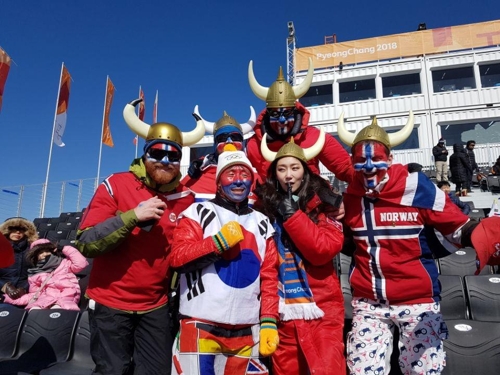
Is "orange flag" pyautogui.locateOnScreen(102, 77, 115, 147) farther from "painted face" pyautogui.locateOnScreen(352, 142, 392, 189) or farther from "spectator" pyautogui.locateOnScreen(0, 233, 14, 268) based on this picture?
"painted face" pyautogui.locateOnScreen(352, 142, 392, 189)

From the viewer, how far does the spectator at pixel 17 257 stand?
4.56 metres

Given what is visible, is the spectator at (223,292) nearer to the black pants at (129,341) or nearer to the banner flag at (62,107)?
the black pants at (129,341)

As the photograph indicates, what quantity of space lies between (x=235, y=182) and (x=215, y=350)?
36.7 inches

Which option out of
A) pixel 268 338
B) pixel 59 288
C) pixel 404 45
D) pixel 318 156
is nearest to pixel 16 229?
pixel 59 288

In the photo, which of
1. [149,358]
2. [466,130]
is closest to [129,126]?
[149,358]

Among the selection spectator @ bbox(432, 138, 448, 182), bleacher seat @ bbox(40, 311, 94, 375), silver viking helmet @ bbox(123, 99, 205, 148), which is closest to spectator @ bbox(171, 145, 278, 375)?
silver viking helmet @ bbox(123, 99, 205, 148)

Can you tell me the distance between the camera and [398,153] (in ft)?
51.9

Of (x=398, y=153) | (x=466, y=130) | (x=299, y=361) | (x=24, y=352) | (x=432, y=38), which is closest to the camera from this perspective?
(x=299, y=361)

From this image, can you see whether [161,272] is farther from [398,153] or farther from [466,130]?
[466,130]

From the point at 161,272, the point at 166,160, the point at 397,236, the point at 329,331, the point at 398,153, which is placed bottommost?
the point at 329,331

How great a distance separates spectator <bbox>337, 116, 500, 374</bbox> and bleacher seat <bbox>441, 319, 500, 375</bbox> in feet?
2.81

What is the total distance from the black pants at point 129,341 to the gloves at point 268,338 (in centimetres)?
76

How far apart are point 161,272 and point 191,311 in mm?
501

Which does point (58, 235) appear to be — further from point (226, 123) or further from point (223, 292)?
point (223, 292)
